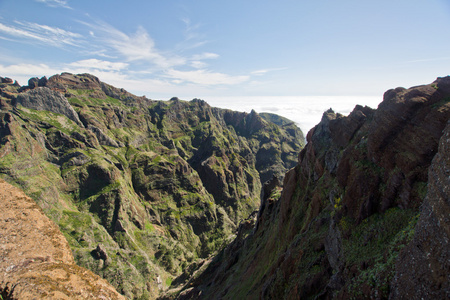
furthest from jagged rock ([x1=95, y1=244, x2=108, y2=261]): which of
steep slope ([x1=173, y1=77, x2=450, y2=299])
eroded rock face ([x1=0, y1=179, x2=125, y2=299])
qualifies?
eroded rock face ([x1=0, y1=179, x2=125, y2=299])

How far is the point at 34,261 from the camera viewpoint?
1677 centimetres

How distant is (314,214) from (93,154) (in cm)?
19272

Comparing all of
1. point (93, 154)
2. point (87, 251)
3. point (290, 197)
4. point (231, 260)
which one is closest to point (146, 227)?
point (87, 251)

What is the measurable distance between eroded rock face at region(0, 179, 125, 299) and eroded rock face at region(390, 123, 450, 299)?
795 inches

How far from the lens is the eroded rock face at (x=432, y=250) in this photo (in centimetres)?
Result: 1305

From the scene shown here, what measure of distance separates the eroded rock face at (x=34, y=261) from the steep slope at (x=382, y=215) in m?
20.1

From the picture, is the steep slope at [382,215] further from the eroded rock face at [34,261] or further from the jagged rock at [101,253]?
the jagged rock at [101,253]

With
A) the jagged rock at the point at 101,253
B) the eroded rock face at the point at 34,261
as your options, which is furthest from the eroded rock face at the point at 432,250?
the jagged rock at the point at 101,253

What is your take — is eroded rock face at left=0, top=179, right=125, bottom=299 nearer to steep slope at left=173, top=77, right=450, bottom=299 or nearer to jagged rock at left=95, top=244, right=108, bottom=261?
steep slope at left=173, top=77, right=450, bottom=299

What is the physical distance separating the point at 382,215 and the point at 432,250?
32.0 feet

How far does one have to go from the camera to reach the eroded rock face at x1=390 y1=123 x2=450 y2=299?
13055mm

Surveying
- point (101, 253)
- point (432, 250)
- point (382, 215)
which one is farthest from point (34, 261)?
point (101, 253)

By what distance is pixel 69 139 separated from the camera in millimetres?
181625

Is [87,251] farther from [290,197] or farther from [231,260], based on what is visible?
[290,197]
